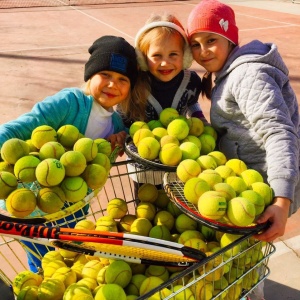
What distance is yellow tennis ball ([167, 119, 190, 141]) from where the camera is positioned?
2105mm

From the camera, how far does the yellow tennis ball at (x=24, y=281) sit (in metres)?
1.78

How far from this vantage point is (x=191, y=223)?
2105mm

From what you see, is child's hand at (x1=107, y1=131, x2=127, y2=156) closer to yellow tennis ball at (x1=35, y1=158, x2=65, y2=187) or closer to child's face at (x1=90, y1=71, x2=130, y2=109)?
child's face at (x1=90, y1=71, x2=130, y2=109)

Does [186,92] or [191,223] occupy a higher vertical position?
[186,92]

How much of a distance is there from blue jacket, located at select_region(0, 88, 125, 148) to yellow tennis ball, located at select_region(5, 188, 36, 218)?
0.42 metres

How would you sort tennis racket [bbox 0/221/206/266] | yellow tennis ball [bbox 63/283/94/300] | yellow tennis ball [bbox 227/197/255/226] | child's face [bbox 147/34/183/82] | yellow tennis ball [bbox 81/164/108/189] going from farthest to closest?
1. child's face [bbox 147/34/183/82]
2. yellow tennis ball [bbox 81/164/108/189]
3. yellow tennis ball [bbox 63/283/94/300]
4. yellow tennis ball [bbox 227/197/255/226]
5. tennis racket [bbox 0/221/206/266]

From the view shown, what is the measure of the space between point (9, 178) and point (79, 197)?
304 mm

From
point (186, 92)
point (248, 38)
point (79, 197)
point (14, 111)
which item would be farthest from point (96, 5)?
point (79, 197)

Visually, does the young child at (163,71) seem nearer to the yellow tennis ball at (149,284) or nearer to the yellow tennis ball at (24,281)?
the yellow tennis ball at (149,284)

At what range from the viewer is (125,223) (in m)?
2.20

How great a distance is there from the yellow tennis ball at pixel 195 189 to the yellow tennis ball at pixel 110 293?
1.63 ft

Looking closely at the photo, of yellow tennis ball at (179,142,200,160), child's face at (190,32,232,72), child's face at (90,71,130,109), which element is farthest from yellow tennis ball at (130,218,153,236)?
child's face at (190,32,232,72)

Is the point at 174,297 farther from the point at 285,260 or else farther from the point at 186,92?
the point at 285,260

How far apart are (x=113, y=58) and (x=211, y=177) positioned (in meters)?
1.04
